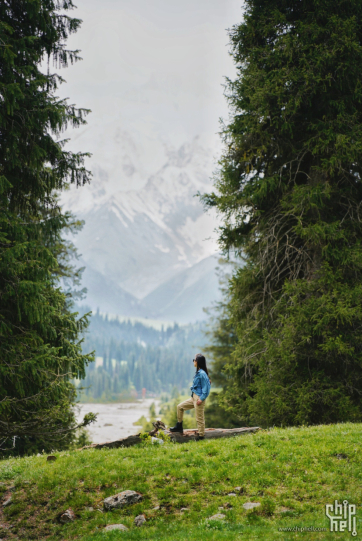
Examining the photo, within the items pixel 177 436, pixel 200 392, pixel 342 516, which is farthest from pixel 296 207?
pixel 342 516

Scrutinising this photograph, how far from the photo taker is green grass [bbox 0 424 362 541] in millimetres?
7020

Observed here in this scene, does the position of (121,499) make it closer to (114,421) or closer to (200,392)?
(200,392)

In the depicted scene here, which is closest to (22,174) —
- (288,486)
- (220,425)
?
(288,486)

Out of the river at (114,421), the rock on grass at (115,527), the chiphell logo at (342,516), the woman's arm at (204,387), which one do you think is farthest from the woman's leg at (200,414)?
the river at (114,421)

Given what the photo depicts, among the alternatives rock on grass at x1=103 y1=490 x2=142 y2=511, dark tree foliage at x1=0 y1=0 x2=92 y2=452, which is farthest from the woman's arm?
rock on grass at x1=103 y1=490 x2=142 y2=511

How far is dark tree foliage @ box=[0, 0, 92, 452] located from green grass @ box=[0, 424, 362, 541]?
1098mm

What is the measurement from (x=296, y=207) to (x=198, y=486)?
895 cm

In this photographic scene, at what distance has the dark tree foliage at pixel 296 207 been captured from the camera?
13117 millimetres

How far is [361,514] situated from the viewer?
6.61m

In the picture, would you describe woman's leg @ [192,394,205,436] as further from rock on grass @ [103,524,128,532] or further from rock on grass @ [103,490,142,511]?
rock on grass @ [103,524,128,532]

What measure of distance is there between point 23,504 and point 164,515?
2.88 meters

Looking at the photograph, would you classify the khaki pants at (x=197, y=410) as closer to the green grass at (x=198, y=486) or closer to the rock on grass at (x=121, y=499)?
the green grass at (x=198, y=486)

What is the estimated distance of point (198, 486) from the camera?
8.28m

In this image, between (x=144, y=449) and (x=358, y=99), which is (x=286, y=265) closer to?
(x=358, y=99)
